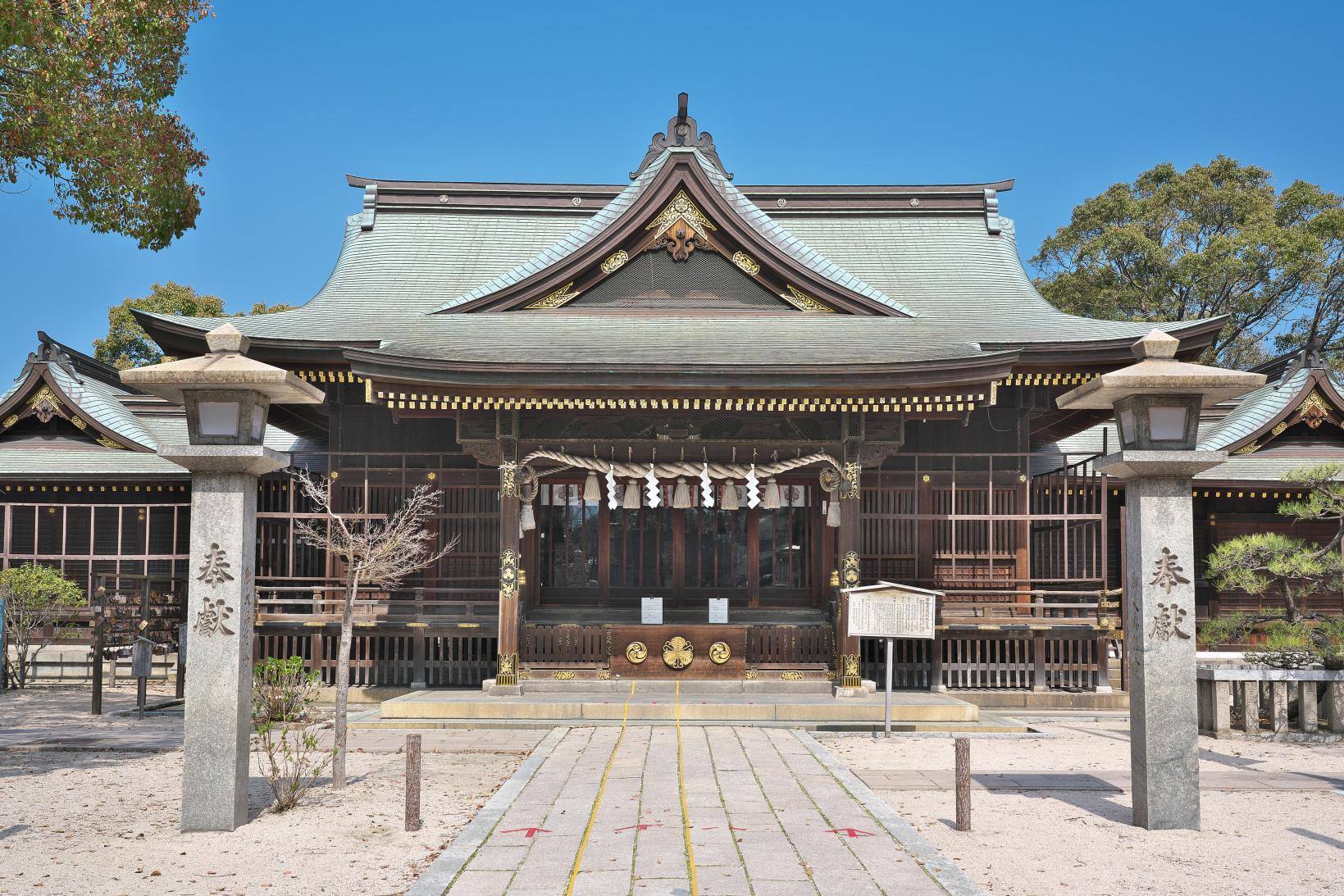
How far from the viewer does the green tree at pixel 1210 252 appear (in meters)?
37.9

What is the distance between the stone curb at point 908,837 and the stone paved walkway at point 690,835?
0.07m

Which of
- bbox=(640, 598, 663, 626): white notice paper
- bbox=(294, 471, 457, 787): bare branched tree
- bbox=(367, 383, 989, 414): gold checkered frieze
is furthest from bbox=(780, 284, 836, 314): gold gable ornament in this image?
bbox=(294, 471, 457, 787): bare branched tree

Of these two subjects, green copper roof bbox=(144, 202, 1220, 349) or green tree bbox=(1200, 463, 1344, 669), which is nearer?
green tree bbox=(1200, 463, 1344, 669)

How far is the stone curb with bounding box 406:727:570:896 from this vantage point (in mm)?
7203

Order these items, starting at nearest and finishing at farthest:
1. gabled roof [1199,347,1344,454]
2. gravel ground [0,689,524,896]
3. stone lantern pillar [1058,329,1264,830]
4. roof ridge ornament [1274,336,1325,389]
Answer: gravel ground [0,689,524,896]
stone lantern pillar [1058,329,1264,830]
gabled roof [1199,347,1344,454]
roof ridge ornament [1274,336,1325,389]

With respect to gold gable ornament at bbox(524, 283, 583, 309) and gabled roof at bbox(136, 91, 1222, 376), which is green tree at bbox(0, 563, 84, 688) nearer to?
gabled roof at bbox(136, 91, 1222, 376)

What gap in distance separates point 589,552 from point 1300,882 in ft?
45.0

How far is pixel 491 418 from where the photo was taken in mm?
18125

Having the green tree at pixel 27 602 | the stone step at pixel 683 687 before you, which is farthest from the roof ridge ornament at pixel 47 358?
the stone step at pixel 683 687

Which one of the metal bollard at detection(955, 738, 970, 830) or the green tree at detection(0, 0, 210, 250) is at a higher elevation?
the green tree at detection(0, 0, 210, 250)

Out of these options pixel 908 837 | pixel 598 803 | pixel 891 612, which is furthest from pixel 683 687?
pixel 908 837

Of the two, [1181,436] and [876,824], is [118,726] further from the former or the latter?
[1181,436]

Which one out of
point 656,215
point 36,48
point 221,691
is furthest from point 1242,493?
point 36,48

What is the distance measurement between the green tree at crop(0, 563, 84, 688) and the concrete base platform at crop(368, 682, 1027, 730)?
7293 millimetres
